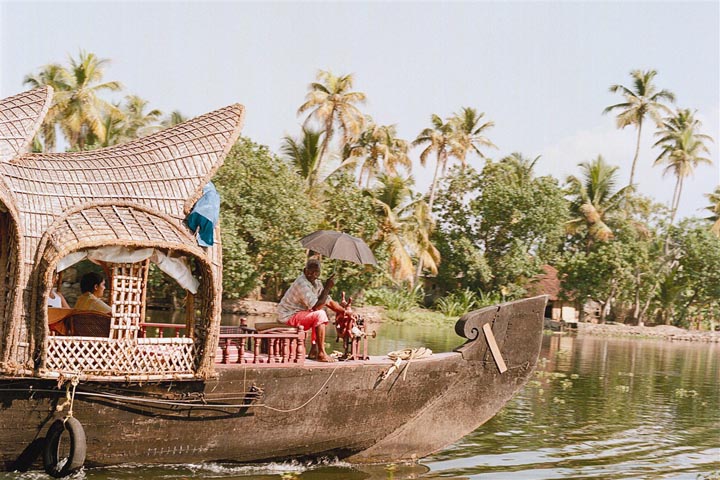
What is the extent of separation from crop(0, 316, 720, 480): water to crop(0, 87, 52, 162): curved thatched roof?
88.4 inches

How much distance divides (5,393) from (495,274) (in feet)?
88.8

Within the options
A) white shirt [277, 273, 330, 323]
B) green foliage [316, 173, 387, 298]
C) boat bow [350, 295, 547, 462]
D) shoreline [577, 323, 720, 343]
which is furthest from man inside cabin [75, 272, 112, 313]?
shoreline [577, 323, 720, 343]

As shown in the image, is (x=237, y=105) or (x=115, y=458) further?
(x=237, y=105)

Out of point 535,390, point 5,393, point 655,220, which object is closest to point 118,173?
point 5,393

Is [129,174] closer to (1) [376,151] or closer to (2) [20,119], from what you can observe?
(2) [20,119]

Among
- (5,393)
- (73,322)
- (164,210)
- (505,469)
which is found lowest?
(505,469)

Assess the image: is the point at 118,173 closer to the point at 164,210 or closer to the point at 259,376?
the point at 164,210

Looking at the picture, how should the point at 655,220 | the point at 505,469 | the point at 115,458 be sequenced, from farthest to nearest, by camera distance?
the point at 655,220 → the point at 505,469 → the point at 115,458

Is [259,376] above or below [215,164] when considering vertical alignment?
below

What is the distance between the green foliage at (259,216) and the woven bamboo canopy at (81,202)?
50.5 ft

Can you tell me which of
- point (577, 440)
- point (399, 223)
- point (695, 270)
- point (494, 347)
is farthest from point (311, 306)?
point (695, 270)

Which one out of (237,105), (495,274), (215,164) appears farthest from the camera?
(495,274)

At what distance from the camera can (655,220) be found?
33594 millimetres

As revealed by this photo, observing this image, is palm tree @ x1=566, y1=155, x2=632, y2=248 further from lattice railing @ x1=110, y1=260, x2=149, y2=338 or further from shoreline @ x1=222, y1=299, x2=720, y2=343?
lattice railing @ x1=110, y1=260, x2=149, y2=338
